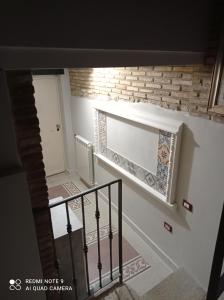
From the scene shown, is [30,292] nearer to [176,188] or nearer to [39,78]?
[176,188]

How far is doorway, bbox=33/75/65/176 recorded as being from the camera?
4.46 m

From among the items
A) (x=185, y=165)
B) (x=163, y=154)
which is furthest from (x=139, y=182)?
(x=185, y=165)

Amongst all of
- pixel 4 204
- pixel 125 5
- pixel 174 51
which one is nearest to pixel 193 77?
pixel 174 51

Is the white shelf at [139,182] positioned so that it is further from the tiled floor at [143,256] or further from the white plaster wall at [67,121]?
the white plaster wall at [67,121]

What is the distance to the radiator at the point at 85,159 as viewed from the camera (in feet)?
13.6

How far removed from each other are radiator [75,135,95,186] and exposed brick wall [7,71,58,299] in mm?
2619

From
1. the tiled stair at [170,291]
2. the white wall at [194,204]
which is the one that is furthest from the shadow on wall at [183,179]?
the tiled stair at [170,291]

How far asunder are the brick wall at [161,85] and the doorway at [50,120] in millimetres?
1432

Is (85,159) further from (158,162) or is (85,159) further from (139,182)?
(158,162)

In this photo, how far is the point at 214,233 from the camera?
2084 mm

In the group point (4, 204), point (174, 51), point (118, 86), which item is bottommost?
point (4, 204)

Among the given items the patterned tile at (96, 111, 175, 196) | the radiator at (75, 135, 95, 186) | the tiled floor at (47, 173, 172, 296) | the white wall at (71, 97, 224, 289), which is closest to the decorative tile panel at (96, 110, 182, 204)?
the patterned tile at (96, 111, 175, 196)

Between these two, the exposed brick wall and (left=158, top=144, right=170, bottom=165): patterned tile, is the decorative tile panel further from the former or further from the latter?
the exposed brick wall

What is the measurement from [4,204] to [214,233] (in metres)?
1.93
